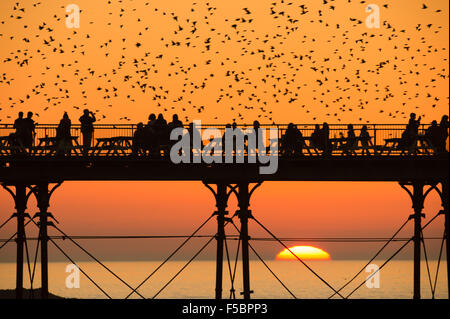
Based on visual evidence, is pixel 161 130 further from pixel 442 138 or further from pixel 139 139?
pixel 442 138

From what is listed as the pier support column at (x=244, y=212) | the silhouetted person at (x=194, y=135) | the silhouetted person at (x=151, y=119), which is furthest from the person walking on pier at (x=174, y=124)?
the pier support column at (x=244, y=212)

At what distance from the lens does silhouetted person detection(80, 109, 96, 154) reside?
38438 mm

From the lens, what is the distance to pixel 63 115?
1521 inches

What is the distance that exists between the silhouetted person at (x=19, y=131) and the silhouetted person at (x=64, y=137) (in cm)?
120

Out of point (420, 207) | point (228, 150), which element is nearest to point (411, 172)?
point (420, 207)

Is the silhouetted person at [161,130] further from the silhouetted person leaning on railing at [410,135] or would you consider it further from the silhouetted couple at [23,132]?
the silhouetted person leaning on railing at [410,135]

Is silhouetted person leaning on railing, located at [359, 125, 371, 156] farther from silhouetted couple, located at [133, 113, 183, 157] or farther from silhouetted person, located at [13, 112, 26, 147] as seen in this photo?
silhouetted person, located at [13, 112, 26, 147]

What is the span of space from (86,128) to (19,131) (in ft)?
7.59

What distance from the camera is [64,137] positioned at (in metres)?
38.4
